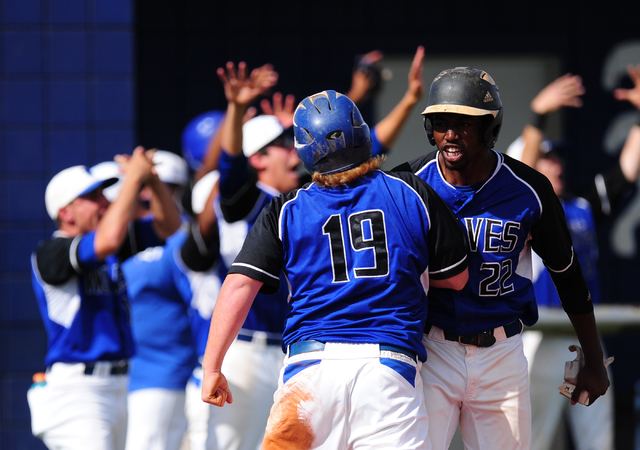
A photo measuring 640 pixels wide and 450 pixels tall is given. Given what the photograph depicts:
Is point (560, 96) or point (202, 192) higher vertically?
point (560, 96)

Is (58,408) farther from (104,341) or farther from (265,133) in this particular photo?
(265,133)

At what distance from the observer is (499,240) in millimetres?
2848

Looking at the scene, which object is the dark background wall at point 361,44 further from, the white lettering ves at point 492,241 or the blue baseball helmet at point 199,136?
the white lettering ves at point 492,241

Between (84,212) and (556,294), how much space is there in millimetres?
2829

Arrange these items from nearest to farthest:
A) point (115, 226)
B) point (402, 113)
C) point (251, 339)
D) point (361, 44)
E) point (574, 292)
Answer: point (574, 292), point (115, 226), point (251, 339), point (402, 113), point (361, 44)

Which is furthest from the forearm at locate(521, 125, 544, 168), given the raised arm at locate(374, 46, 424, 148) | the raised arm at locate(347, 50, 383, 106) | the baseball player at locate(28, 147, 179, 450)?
the baseball player at locate(28, 147, 179, 450)

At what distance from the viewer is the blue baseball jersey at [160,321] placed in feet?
16.0

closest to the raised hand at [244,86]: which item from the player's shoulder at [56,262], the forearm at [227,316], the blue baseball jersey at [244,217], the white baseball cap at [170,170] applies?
the blue baseball jersey at [244,217]

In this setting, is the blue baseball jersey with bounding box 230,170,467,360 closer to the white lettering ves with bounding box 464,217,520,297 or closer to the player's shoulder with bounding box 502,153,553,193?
the white lettering ves with bounding box 464,217,520,297

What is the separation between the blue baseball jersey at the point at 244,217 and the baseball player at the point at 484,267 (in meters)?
1.17

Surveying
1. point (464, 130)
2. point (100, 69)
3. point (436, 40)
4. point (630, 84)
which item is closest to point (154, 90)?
point (100, 69)

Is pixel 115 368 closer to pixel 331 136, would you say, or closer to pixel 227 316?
pixel 227 316

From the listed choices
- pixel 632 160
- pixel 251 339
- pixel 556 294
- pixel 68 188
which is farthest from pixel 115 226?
pixel 632 160

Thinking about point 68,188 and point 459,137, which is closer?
point 459,137
